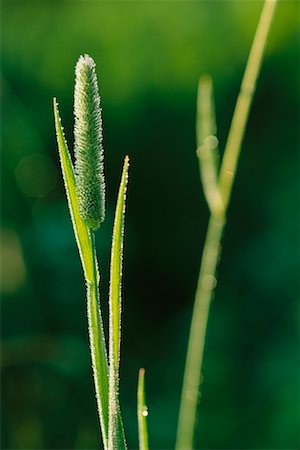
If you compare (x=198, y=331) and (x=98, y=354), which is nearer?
(x=98, y=354)

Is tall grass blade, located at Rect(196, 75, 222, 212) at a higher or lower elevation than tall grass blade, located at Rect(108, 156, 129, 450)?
higher

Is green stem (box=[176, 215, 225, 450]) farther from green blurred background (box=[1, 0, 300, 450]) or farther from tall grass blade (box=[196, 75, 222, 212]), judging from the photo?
green blurred background (box=[1, 0, 300, 450])

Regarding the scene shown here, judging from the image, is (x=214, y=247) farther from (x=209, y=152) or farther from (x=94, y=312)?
(x=94, y=312)

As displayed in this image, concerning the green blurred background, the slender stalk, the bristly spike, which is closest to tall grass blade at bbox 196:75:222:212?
the slender stalk

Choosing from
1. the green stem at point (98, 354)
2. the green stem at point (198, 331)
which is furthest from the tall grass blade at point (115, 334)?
the green stem at point (198, 331)

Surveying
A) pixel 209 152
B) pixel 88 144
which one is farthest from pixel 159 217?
pixel 88 144

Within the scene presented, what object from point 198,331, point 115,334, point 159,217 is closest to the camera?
point 115,334
